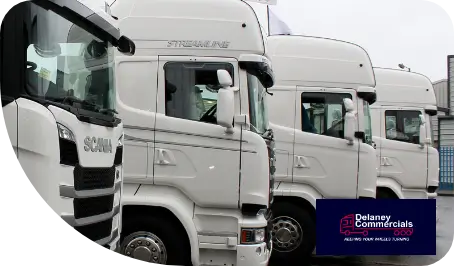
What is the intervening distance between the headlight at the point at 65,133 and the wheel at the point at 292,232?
4.41 meters

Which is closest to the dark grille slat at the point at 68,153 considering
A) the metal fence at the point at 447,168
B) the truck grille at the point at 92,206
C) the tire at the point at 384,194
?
the truck grille at the point at 92,206

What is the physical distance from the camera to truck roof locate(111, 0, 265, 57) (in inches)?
212

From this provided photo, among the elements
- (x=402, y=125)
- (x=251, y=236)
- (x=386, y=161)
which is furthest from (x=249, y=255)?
(x=402, y=125)

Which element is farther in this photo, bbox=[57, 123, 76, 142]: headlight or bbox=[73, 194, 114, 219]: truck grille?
bbox=[73, 194, 114, 219]: truck grille

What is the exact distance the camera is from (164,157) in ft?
16.9

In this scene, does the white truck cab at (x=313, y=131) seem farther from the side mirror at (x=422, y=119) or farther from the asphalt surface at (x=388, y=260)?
the side mirror at (x=422, y=119)

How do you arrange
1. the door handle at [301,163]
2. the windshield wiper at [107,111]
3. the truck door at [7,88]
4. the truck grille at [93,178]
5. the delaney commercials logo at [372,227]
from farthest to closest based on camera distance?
1. the delaney commercials logo at [372,227]
2. the door handle at [301,163]
3. the windshield wiper at [107,111]
4. the truck grille at [93,178]
5. the truck door at [7,88]

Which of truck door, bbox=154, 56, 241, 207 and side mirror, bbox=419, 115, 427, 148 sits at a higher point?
side mirror, bbox=419, 115, 427, 148

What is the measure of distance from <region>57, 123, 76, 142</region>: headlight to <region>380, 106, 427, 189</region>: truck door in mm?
8230

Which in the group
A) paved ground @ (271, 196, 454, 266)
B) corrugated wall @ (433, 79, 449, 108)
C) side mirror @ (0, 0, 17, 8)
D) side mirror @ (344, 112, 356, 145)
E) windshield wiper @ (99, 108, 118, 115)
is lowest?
paved ground @ (271, 196, 454, 266)

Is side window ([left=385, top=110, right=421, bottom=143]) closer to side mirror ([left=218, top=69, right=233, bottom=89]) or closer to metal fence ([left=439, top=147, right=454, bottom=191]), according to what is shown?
side mirror ([left=218, top=69, right=233, bottom=89])

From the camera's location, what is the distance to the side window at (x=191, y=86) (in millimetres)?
5238

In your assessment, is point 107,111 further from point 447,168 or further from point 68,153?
point 447,168

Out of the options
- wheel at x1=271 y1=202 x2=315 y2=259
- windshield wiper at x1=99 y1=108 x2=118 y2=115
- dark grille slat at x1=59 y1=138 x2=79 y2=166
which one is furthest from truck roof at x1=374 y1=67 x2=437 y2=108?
dark grille slat at x1=59 y1=138 x2=79 y2=166
